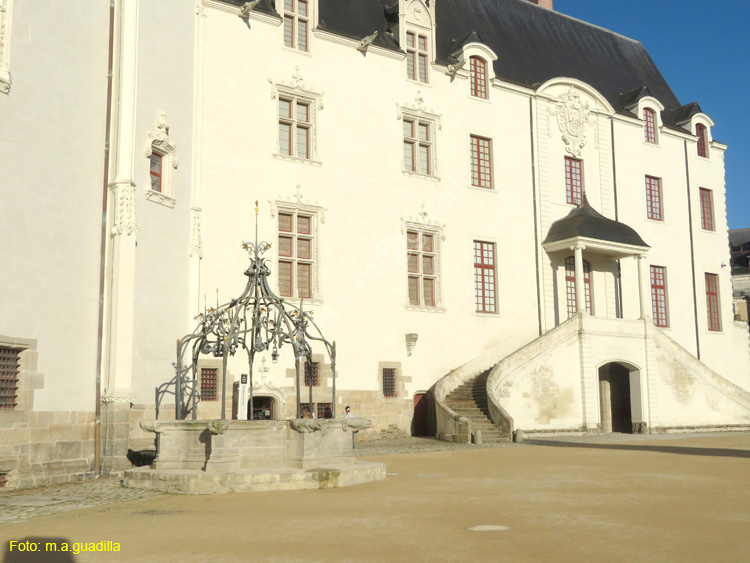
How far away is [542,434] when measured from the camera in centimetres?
2448

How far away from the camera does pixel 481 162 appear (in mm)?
26672

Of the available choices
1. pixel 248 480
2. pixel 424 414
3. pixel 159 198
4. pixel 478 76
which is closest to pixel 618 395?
pixel 424 414

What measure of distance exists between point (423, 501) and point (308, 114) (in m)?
15.1

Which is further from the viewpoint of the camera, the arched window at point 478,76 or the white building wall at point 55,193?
the arched window at point 478,76

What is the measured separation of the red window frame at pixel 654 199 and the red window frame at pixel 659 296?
2.02 meters

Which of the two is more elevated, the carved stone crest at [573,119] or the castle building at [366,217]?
the carved stone crest at [573,119]

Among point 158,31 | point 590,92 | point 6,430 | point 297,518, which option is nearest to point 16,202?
point 6,430

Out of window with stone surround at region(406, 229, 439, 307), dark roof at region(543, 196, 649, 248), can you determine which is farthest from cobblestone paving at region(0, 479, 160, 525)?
dark roof at region(543, 196, 649, 248)

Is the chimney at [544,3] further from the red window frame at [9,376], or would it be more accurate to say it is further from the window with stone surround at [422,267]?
the red window frame at [9,376]

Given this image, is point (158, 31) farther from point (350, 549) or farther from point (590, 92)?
point (590, 92)

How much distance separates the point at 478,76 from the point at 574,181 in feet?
17.1

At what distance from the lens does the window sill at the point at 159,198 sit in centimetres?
1709

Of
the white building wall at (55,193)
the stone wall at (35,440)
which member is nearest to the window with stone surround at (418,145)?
the white building wall at (55,193)

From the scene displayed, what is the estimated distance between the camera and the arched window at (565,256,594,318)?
92.0ft
